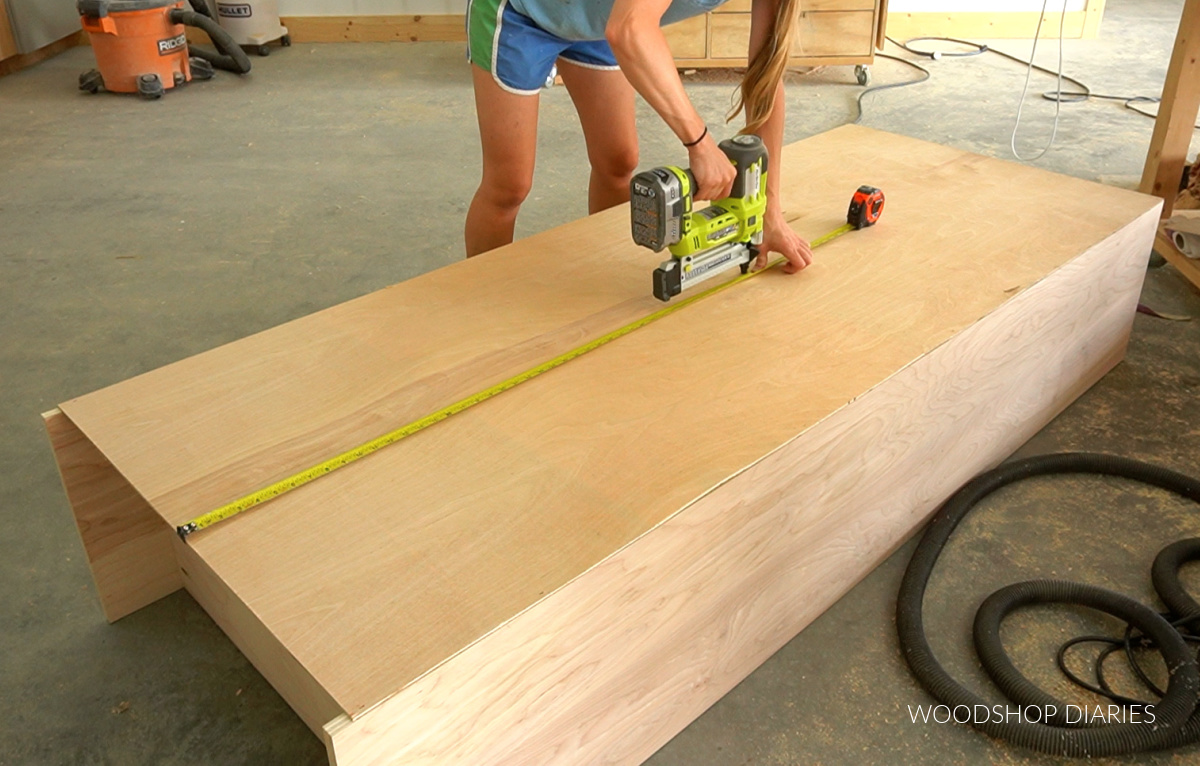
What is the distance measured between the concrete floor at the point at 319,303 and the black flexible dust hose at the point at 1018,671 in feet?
0.12

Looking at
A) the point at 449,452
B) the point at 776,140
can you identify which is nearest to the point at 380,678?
the point at 449,452

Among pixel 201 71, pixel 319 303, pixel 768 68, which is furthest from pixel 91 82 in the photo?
pixel 768 68

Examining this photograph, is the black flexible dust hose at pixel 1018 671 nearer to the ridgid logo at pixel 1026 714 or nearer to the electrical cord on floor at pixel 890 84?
the ridgid logo at pixel 1026 714

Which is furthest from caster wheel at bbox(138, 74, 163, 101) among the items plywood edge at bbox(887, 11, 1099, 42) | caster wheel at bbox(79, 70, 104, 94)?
plywood edge at bbox(887, 11, 1099, 42)

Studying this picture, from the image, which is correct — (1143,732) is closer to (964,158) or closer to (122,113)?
(964,158)

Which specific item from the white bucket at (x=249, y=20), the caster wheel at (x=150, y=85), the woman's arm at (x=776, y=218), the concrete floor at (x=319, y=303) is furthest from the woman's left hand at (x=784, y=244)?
the white bucket at (x=249, y=20)

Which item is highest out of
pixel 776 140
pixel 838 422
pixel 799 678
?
pixel 776 140

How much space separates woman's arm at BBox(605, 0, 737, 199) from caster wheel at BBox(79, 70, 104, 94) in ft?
12.4

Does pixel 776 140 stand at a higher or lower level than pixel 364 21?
higher

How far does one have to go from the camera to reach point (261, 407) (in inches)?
56.3

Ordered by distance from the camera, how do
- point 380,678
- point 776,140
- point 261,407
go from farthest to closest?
point 776,140 < point 261,407 < point 380,678

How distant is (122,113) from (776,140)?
11.0 ft

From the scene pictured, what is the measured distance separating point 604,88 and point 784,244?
1.71 feet

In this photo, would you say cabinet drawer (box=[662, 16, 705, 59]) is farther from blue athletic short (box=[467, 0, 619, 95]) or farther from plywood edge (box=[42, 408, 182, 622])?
plywood edge (box=[42, 408, 182, 622])
